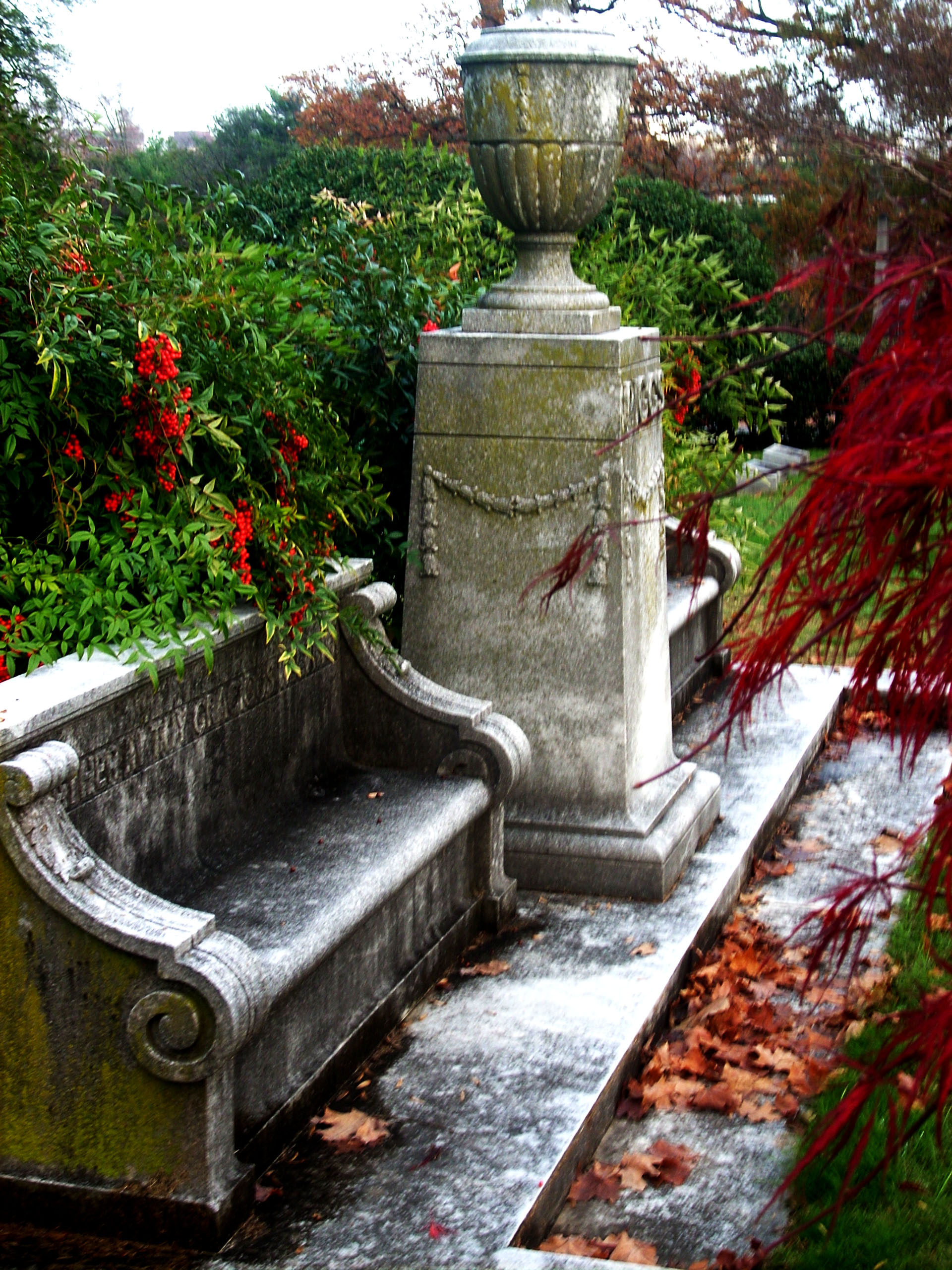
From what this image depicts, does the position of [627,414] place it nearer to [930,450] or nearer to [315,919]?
[315,919]

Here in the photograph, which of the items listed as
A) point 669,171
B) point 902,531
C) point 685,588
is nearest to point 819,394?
point 669,171

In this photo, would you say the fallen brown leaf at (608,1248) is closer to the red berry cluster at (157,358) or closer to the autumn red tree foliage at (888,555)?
the autumn red tree foliage at (888,555)

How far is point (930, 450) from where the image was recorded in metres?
1.44

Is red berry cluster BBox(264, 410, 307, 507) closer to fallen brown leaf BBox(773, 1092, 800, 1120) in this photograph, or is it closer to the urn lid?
the urn lid

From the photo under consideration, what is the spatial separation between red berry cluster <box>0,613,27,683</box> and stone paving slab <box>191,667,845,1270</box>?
127 centimetres

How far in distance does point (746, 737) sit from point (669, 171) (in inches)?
716

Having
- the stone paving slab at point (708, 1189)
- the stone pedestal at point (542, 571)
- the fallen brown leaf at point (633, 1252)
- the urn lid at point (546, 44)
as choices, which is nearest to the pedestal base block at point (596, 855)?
the stone pedestal at point (542, 571)

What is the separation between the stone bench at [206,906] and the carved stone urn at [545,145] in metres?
1.16

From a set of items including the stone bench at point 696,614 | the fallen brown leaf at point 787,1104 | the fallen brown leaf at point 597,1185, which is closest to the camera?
the fallen brown leaf at point 597,1185

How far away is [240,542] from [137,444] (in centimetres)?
35

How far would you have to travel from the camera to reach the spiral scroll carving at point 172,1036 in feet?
8.95

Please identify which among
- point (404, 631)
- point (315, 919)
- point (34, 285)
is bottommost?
point (315, 919)

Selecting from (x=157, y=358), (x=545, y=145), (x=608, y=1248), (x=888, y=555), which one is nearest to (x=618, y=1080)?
(x=608, y=1248)

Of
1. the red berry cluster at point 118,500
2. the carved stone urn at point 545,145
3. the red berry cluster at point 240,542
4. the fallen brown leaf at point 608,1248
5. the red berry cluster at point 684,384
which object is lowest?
the fallen brown leaf at point 608,1248
